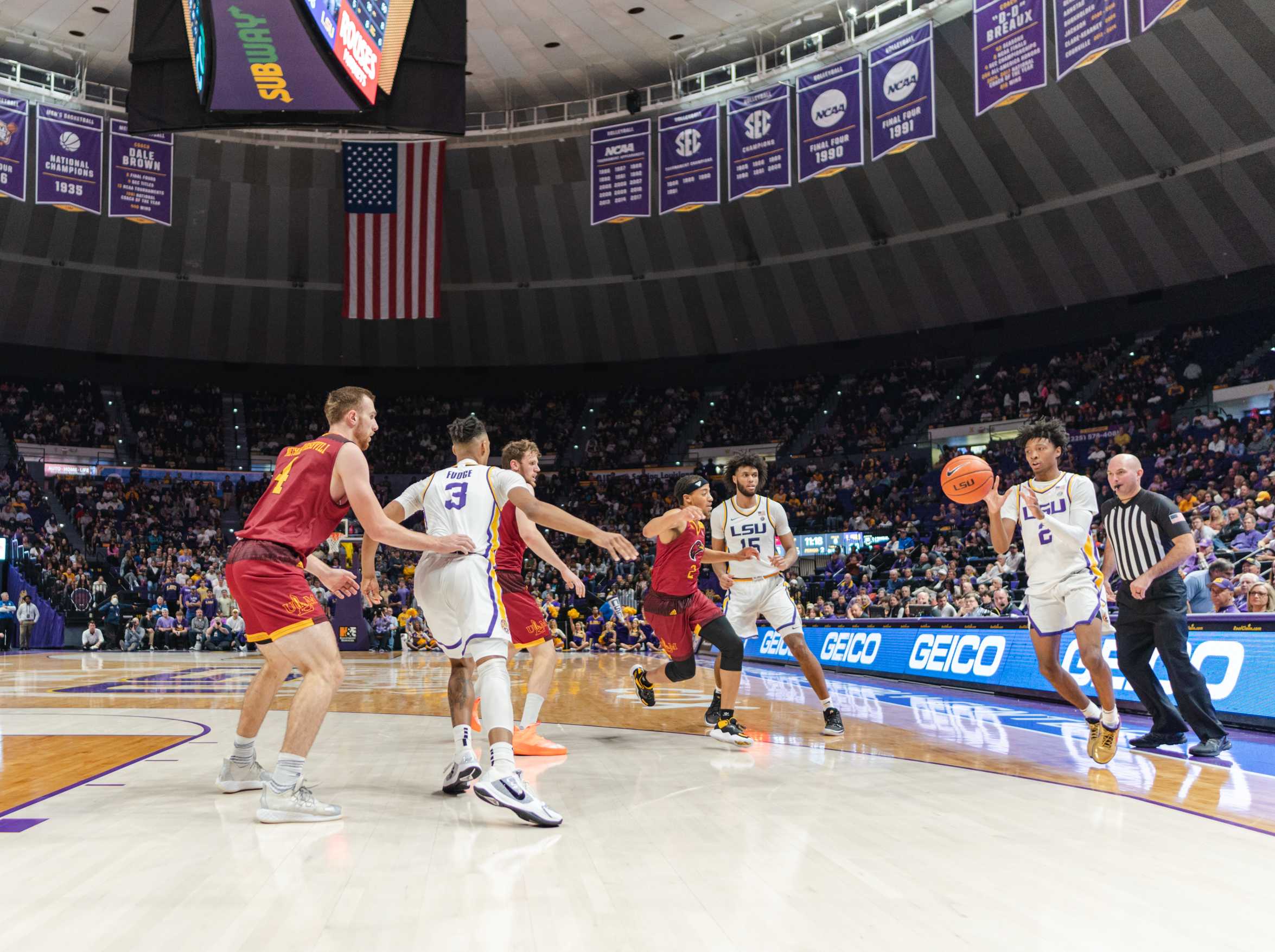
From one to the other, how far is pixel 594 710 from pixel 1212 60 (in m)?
20.0

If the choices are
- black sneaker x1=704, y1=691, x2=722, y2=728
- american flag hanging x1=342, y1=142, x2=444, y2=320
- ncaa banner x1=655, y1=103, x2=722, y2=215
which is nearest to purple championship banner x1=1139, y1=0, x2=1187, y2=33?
ncaa banner x1=655, y1=103, x2=722, y2=215

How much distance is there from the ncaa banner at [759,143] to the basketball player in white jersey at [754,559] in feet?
38.3

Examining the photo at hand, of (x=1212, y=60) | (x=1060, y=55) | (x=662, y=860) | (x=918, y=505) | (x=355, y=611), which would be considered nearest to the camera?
(x=662, y=860)

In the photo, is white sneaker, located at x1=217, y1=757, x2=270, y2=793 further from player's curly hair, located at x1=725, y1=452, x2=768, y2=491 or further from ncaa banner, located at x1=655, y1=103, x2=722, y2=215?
ncaa banner, located at x1=655, y1=103, x2=722, y2=215

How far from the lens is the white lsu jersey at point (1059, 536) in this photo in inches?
253

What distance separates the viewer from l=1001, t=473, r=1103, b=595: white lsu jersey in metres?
6.42

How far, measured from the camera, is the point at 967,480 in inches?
279

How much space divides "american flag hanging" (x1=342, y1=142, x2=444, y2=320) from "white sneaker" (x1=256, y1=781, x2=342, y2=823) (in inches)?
771

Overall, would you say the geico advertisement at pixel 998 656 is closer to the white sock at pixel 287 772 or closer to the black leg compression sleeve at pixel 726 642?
the black leg compression sleeve at pixel 726 642

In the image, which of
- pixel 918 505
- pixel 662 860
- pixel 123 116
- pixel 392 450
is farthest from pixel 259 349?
pixel 662 860

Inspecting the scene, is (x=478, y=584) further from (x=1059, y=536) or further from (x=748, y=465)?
(x=1059, y=536)

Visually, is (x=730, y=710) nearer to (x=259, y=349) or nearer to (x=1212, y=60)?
(x=1212, y=60)

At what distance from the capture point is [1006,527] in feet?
22.0

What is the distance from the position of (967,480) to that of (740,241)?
24.0 metres
